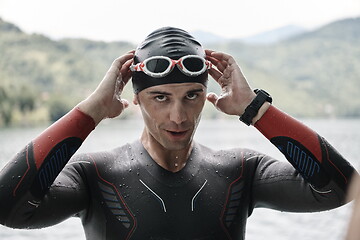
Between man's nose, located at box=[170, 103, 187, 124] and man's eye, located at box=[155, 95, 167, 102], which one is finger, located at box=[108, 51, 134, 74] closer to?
man's eye, located at box=[155, 95, 167, 102]

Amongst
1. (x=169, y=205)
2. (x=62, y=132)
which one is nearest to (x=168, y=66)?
(x=62, y=132)

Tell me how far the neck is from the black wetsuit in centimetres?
4

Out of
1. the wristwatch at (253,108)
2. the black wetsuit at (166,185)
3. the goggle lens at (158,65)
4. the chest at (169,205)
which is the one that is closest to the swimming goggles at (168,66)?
the goggle lens at (158,65)

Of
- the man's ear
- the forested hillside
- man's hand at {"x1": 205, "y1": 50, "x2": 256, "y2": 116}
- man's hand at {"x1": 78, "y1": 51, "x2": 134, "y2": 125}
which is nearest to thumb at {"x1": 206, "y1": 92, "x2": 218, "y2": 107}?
man's hand at {"x1": 205, "y1": 50, "x2": 256, "y2": 116}

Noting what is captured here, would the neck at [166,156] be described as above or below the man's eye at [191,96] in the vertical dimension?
below

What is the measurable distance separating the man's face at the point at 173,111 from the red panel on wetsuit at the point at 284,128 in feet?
1.22

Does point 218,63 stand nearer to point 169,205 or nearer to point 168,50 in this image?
point 168,50

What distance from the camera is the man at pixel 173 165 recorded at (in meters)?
2.54

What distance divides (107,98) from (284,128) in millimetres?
995

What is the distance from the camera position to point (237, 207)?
9.10 feet

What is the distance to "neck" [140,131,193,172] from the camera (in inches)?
110

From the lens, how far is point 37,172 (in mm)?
2355

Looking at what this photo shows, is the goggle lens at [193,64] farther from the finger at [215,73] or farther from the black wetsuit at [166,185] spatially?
the black wetsuit at [166,185]

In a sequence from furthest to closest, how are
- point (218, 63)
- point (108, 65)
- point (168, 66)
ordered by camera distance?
point (108, 65)
point (218, 63)
point (168, 66)
